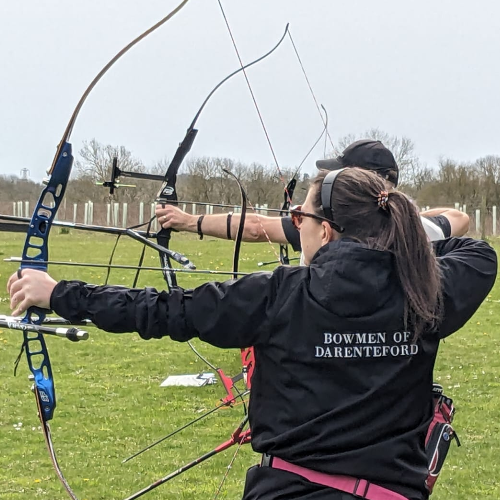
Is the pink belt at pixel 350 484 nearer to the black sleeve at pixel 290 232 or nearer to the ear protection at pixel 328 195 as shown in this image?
the ear protection at pixel 328 195

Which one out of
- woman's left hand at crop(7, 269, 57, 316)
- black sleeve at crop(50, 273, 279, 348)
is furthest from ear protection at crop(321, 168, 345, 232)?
woman's left hand at crop(7, 269, 57, 316)

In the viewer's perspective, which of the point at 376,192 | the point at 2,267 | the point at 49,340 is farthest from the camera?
the point at 2,267

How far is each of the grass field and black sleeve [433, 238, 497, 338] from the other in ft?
7.57

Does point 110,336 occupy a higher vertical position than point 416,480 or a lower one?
lower

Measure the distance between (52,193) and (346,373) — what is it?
3.21 ft

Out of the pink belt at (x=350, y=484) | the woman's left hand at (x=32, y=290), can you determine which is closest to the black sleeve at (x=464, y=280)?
the pink belt at (x=350, y=484)

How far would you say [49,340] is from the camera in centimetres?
822

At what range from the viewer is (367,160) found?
222cm

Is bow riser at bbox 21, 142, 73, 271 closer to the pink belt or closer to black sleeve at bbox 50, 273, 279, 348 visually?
black sleeve at bbox 50, 273, 279, 348

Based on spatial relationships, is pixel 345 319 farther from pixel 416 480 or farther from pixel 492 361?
pixel 492 361

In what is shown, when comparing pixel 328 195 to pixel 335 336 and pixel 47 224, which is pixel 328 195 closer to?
pixel 335 336

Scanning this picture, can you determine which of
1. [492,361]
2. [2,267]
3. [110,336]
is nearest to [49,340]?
[110,336]

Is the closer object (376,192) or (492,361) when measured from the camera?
(376,192)

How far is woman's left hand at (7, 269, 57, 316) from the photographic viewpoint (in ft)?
4.86
